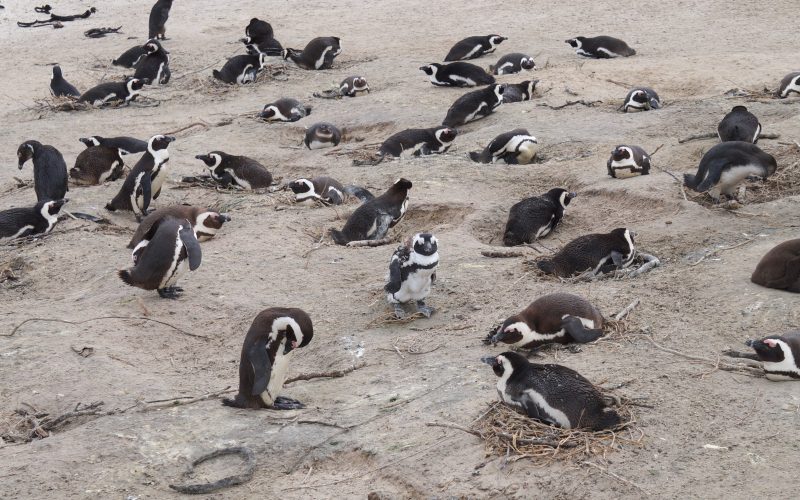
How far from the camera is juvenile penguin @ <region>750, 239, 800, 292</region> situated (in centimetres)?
555

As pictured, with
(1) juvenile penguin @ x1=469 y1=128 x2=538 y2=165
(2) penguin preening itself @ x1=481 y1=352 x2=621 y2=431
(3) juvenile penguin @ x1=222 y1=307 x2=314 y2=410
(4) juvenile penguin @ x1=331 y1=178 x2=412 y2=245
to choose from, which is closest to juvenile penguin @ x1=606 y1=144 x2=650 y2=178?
(1) juvenile penguin @ x1=469 y1=128 x2=538 y2=165

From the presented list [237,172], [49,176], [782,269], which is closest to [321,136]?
[237,172]

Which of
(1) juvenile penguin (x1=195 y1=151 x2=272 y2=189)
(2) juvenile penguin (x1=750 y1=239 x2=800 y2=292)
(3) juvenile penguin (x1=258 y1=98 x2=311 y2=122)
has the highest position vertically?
(2) juvenile penguin (x1=750 y1=239 x2=800 y2=292)

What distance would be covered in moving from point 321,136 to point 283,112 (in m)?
1.26

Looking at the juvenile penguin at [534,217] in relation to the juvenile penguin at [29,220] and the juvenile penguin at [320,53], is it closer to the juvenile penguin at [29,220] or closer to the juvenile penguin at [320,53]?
the juvenile penguin at [29,220]

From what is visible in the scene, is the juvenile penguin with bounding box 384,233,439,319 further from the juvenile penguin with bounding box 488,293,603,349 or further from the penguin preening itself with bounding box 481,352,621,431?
the penguin preening itself with bounding box 481,352,621,431

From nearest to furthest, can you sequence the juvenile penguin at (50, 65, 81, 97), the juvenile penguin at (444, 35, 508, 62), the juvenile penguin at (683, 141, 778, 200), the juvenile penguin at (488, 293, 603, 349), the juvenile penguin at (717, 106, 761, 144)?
1. the juvenile penguin at (488, 293, 603, 349)
2. the juvenile penguin at (683, 141, 778, 200)
3. the juvenile penguin at (717, 106, 761, 144)
4. the juvenile penguin at (50, 65, 81, 97)
5. the juvenile penguin at (444, 35, 508, 62)

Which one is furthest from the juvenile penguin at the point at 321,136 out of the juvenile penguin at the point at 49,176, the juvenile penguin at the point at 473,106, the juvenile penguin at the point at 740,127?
the juvenile penguin at the point at 740,127

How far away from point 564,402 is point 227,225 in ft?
14.6

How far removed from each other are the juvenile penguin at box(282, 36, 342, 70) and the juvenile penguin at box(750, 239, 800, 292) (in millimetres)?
9410

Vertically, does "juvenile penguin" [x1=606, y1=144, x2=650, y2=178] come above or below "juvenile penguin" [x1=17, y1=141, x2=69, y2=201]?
Answer: above

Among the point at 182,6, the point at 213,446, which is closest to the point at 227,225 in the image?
the point at 213,446

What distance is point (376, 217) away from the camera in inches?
305

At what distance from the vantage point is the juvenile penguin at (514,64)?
13133mm
